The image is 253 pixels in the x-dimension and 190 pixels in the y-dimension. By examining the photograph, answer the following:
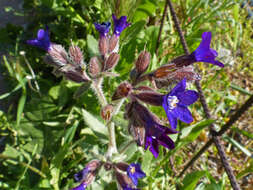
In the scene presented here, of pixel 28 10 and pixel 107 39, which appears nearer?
pixel 107 39

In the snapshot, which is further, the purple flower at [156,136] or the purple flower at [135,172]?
the purple flower at [135,172]

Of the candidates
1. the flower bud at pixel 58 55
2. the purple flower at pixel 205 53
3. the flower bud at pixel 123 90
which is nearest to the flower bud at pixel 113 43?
the flower bud at pixel 58 55

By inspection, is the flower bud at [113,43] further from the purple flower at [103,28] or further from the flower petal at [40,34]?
the flower petal at [40,34]

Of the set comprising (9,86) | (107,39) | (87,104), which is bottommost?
(87,104)

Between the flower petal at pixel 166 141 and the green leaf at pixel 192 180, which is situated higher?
the flower petal at pixel 166 141

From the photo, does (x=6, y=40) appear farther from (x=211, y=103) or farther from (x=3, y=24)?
(x=211, y=103)

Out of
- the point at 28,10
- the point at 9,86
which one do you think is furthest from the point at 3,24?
the point at 9,86

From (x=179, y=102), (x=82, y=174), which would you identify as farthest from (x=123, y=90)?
(x=82, y=174)
